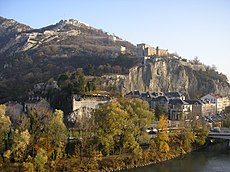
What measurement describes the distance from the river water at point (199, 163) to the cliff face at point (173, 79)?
13517mm

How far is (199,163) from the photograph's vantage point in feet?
56.1

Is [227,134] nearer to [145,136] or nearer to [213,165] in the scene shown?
[213,165]

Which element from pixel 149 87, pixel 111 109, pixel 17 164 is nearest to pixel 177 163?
pixel 111 109

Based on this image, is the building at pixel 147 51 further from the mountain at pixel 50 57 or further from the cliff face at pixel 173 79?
the cliff face at pixel 173 79

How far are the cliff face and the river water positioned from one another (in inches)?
532

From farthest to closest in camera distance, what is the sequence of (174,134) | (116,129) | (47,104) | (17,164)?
(47,104), (174,134), (116,129), (17,164)

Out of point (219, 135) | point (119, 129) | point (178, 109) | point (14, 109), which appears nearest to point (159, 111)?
point (178, 109)

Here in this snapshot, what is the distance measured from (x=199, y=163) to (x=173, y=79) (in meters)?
20.2

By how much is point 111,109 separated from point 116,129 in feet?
2.97

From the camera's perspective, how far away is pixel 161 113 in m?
24.8

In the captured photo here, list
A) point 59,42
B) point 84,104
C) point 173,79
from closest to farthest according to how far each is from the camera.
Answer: point 84,104 < point 173,79 < point 59,42

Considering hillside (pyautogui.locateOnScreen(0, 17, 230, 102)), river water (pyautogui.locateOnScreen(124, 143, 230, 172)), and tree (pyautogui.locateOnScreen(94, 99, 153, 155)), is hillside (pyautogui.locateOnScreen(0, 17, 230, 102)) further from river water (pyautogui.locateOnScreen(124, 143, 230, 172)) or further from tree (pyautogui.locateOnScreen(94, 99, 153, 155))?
river water (pyautogui.locateOnScreen(124, 143, 230, 172))

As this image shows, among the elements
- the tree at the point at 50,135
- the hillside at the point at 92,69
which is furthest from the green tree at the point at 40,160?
the hillside at the point at 92,69

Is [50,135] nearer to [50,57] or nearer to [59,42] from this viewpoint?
[50,57]
